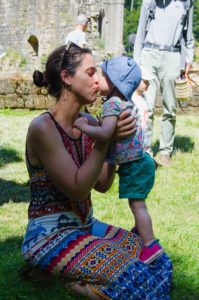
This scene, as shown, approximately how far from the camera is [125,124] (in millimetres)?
2879

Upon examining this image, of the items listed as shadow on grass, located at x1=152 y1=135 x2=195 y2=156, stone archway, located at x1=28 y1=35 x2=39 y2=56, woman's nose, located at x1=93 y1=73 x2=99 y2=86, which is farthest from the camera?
stone archway, located at x1=28 y1=35 x2=39 y2=56

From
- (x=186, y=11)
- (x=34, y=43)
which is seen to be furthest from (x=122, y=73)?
(x=34, y=43)

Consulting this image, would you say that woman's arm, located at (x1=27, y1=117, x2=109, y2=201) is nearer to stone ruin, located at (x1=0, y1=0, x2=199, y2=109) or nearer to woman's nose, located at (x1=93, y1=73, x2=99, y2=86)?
woman's nose, located at (x1=93, y1=73, x2=99, y2=86)

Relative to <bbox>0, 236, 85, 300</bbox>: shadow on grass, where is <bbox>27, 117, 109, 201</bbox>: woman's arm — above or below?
above

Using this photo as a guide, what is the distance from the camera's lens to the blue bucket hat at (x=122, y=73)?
3008 mm

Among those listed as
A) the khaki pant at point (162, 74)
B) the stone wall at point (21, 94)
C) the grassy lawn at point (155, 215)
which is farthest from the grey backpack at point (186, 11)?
the stone wall at point (21, 94)

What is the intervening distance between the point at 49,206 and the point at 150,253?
586mm

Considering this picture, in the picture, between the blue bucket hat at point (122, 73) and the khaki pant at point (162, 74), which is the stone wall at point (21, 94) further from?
the blue bucket hat at point (122, 73)

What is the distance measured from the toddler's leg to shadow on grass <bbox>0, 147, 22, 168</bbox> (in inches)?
138

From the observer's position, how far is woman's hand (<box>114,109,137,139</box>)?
9.36ft

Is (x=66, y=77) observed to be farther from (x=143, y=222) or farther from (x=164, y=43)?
(x=164, y=43)

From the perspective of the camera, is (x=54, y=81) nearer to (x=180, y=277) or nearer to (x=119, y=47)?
(x=180, y=277)

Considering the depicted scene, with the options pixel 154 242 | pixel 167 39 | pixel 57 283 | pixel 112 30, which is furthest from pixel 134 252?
pixel 112 30

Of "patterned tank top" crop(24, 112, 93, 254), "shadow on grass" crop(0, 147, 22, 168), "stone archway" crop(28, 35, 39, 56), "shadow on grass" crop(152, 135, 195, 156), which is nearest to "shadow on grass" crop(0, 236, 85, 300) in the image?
"patterned tank top" crop(24, 112, 93, 254)
